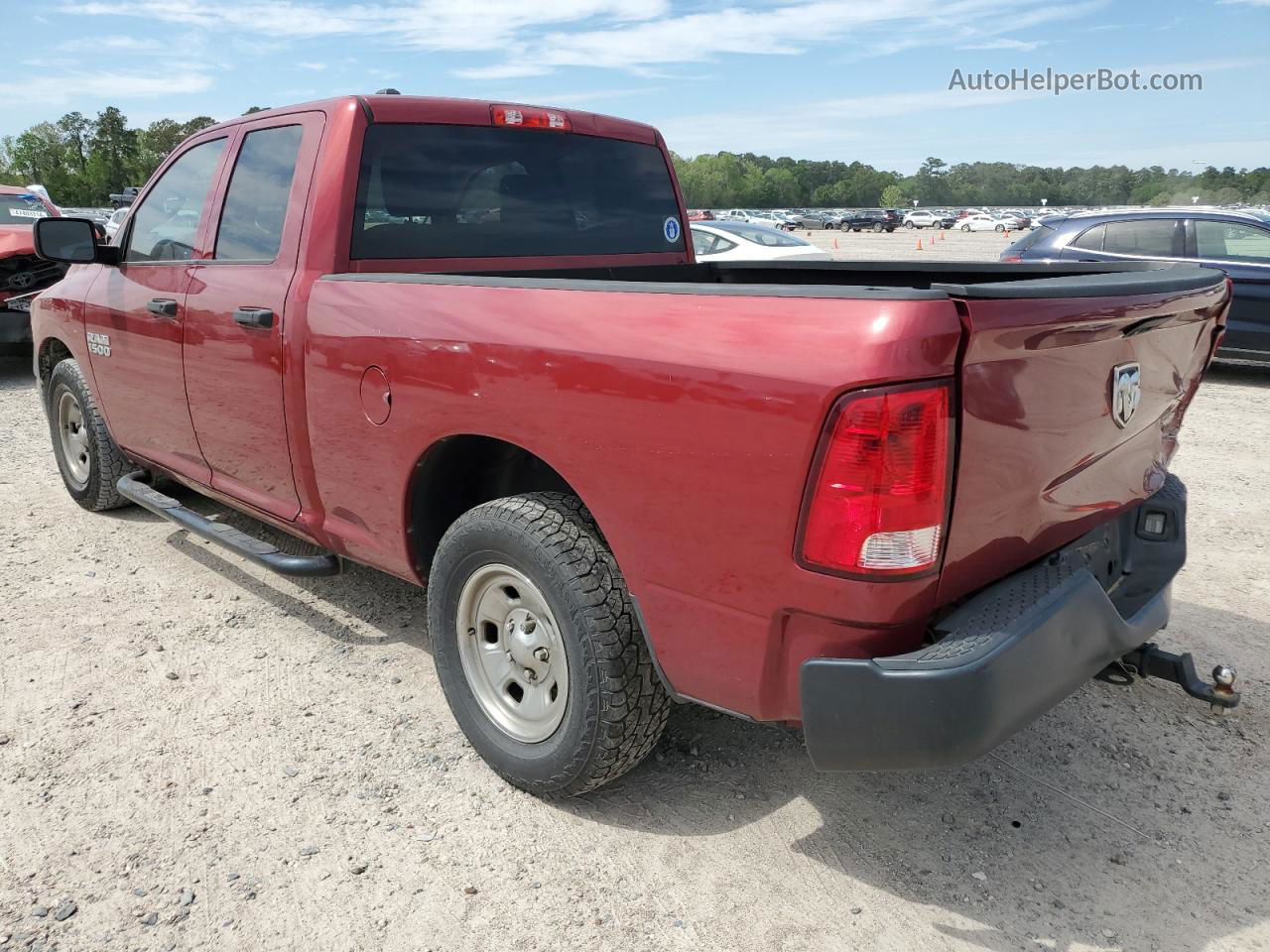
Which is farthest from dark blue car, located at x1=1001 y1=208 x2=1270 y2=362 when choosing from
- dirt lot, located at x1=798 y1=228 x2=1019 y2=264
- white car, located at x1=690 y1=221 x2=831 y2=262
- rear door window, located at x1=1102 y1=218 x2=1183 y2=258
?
dirt lot, located at x1=798 y1=228 x2=1019 y2=264

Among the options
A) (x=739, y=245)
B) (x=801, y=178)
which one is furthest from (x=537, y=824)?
(x=801, y=178)

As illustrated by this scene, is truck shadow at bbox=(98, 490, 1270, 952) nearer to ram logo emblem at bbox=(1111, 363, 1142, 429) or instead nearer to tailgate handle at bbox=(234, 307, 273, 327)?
ram logo emblem at bbox=(1111, 363, 1142, 429)

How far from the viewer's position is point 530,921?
2.41 metres

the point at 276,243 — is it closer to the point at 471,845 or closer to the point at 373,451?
the point at 373,451

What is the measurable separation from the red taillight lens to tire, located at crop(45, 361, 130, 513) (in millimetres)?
4097

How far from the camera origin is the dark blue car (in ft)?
30.2

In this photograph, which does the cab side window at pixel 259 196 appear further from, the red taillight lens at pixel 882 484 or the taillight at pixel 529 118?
the red taillight lens at pixel 882 484

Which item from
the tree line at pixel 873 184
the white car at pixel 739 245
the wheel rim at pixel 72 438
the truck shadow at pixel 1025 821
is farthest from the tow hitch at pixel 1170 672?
the tree line at pixel 873 184

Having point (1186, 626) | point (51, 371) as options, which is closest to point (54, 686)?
point (51, 371)

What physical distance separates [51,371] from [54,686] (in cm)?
259

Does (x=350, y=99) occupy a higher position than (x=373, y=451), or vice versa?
(x=350, y=99)

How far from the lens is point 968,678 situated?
6.53 ft

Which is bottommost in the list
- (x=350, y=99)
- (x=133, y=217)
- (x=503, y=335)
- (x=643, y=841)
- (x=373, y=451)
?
(x=643, y=841)

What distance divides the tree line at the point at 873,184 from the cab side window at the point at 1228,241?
5667 inches
